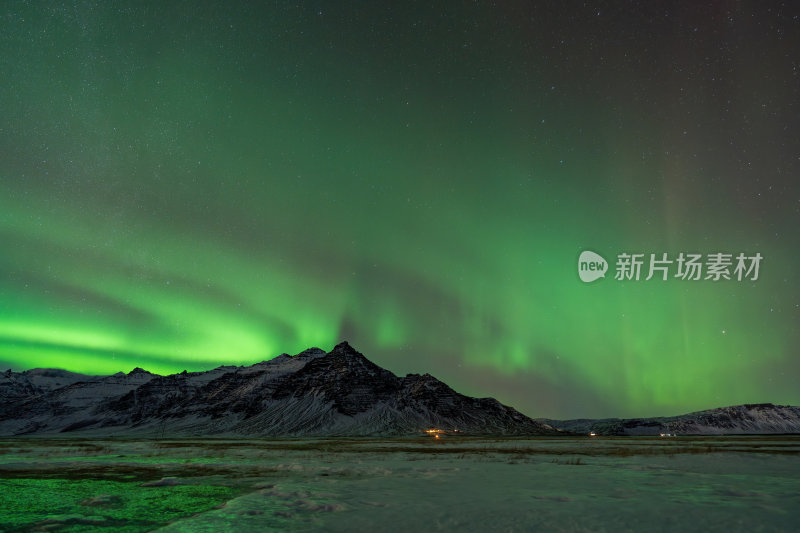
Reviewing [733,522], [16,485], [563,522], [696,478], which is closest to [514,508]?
[563,522]

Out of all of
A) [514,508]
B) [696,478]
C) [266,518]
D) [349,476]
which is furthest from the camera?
[349,476]

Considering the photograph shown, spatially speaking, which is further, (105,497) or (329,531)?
(105,497)

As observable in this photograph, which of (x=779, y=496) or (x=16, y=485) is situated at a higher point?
(x=779, y=496)

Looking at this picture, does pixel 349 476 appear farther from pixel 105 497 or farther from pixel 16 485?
pixel 16 485

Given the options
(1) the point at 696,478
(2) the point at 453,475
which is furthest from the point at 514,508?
(1) the point at 696,478

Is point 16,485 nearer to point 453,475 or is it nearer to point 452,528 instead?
point 453,475

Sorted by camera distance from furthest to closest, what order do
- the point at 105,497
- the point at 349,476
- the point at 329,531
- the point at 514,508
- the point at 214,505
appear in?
the point at 349,476
the point at 105,497
the point at 214,505
the point at 514,508
the point at 329,531

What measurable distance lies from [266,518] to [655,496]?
1440 cm

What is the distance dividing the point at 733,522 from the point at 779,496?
7087 mm

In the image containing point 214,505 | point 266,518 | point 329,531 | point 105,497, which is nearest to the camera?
point 329,531

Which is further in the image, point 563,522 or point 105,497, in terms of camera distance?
point 105,497

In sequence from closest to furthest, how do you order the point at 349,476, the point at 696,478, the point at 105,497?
1. the point at 105,497
2. the point at 696,478
3. the point at 349,476

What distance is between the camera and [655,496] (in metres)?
19.8

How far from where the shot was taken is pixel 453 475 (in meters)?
30.3
